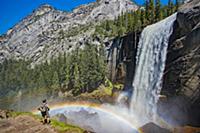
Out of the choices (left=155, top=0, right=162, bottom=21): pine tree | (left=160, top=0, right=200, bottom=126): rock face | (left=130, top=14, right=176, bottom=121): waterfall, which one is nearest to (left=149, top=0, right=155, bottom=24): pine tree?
(left=155, top=0, right=162, bottom=21): pine tree

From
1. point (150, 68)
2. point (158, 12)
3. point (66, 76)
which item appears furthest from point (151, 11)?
point (66, 76)

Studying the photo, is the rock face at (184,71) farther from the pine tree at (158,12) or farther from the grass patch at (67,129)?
the pine tree at (158,12)

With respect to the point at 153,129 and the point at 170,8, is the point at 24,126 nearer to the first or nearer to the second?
the point at 153,129

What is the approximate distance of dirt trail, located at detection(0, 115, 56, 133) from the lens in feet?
82.1

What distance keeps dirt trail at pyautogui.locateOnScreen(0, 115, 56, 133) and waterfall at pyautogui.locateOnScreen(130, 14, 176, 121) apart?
1228 inches

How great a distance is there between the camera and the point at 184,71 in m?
47.6

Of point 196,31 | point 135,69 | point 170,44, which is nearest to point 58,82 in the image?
Result: point 135,69

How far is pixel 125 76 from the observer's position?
86.2m

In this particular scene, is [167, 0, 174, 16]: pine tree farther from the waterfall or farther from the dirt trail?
the dirt trail

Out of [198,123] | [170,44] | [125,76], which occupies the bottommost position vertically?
[198,123]

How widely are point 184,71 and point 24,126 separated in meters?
28.6

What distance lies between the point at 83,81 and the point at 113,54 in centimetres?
1424

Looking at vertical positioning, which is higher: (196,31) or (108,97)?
(196,31)

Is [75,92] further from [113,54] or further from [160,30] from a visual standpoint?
[160,30]
